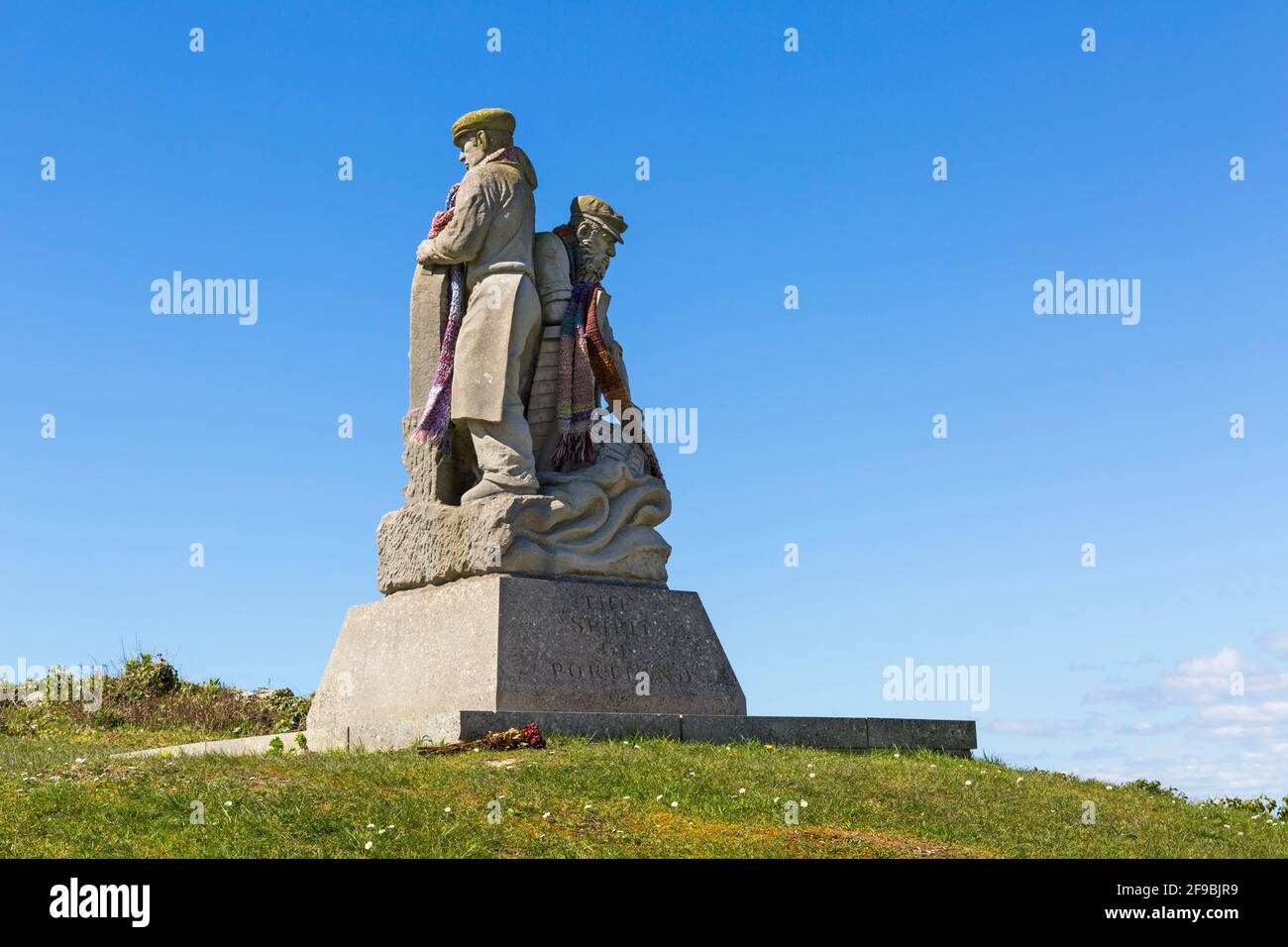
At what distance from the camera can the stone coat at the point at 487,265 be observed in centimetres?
1151

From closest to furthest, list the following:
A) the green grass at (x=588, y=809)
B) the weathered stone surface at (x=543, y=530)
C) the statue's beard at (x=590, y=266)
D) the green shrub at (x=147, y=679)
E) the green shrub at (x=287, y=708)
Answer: the green grass at (x=588, y=809), the weathered stone surface at (x=543, y=530), the statue's beard at (x=590, y=266), the green shrub at (x=287, y=708), the green shrub at (x=147, y=679)

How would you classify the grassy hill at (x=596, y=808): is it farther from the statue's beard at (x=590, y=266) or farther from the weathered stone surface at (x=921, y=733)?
the statue's beard at (x=590, y=266)

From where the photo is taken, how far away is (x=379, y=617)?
1198 cm

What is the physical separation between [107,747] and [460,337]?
536cm

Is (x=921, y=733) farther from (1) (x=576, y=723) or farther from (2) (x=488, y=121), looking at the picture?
(2) (x=488, y=121)

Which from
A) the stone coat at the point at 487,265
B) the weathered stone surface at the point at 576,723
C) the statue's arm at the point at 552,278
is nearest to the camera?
the weathered stone surface at the point at 576,723

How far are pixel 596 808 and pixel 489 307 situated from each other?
5090 millimetres

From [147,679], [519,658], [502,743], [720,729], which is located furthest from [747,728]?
[147,679]

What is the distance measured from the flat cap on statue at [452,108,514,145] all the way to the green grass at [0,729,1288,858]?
5183mm

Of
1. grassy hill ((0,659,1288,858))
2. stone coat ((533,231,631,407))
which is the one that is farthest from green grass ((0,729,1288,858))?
stone coat ((533,231,631,407))

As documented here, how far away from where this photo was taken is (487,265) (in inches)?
464

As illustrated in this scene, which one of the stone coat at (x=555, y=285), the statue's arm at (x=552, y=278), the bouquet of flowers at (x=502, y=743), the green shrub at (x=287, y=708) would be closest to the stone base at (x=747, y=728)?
the bouquet of flowers at (x=502, y=743)

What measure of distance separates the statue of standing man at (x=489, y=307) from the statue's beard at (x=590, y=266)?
0.50m
